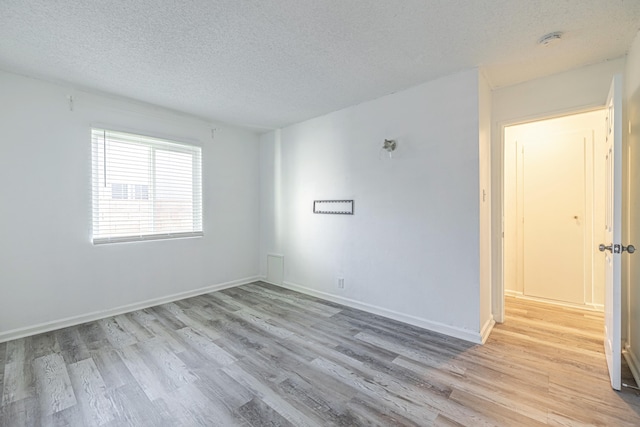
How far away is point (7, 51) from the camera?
7.16 feet

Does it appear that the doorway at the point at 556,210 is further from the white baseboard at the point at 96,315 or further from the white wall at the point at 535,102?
Result: the white baseboard at the point at 96,315

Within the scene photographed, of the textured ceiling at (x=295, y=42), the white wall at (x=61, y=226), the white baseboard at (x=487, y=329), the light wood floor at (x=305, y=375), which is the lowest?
the light wood floor at (x=305, y=375)

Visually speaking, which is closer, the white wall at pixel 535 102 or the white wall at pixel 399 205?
the white wall at pixel 535 102

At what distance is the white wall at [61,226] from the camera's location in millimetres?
2559

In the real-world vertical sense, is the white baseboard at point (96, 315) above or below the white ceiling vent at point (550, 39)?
below

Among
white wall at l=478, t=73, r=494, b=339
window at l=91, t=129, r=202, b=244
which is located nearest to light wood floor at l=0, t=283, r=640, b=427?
white wall at l=478, t=73, r=494, b=339

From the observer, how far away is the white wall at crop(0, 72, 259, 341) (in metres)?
2.56

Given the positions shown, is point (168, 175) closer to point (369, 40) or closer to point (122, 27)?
point (122, 27)

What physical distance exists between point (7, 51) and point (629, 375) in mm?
5181

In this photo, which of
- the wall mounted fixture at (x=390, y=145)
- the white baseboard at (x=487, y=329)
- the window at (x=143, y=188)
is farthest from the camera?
the window at (x=143, y=188)

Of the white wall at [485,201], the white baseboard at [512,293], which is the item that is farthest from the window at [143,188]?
the white baseboard at [512,293]

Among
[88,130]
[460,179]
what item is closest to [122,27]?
[88,130]

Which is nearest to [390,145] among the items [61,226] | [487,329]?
[487,329]

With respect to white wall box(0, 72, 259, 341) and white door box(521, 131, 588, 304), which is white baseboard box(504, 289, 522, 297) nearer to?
white door box(521, 131, 588, 304)
